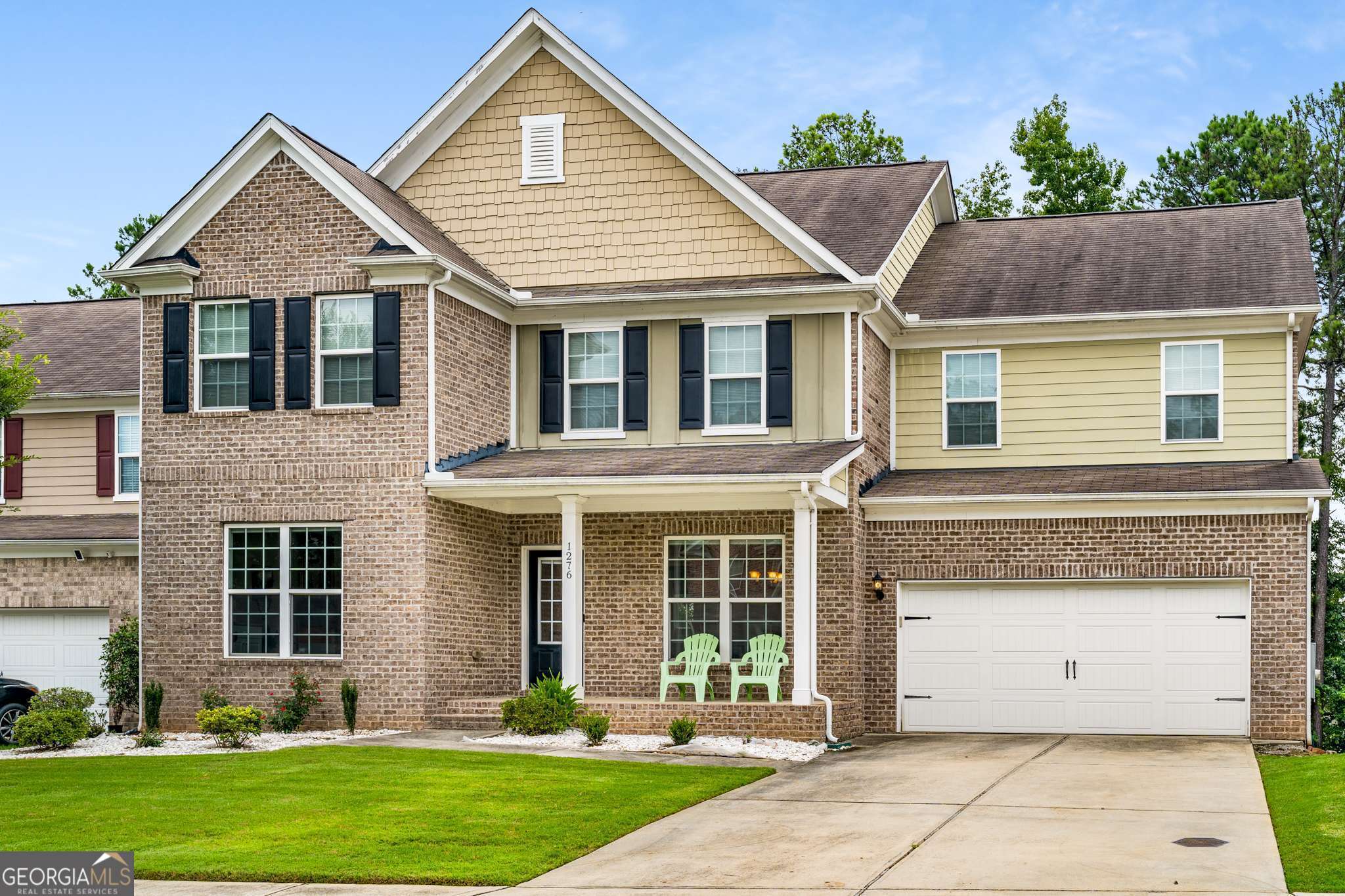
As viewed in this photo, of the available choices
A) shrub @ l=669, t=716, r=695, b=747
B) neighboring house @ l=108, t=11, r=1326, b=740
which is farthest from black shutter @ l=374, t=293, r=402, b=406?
shrub @ l=669, t=716, r=695, b=747

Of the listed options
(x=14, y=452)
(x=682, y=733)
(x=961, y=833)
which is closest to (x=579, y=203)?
(x=682, y=733)

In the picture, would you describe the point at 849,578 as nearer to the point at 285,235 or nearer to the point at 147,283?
the point at 285,235

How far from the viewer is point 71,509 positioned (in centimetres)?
2581

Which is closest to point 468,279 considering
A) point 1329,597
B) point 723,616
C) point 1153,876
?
point 723,616

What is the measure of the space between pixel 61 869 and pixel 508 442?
38.9ft

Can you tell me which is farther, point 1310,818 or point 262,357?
point 262,357

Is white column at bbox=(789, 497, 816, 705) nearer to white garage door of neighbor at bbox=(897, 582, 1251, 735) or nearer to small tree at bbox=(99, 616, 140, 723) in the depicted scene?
white garage door of neighbor at bbox=(897, 582, 1251, 735)

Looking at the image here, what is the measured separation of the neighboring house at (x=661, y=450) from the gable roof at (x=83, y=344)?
478 centimetres

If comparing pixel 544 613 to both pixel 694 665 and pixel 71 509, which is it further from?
pixel 71 509

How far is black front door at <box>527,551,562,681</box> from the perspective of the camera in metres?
22.9

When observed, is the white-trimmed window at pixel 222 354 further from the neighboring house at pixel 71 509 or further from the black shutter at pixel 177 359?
the neighboring house at pixel 71 509

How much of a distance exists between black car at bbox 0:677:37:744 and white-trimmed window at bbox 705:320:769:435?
10.1 m

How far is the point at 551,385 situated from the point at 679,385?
75.7 inches

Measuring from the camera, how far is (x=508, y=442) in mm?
22641
